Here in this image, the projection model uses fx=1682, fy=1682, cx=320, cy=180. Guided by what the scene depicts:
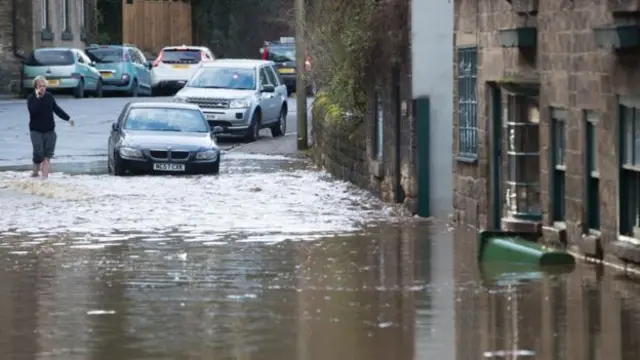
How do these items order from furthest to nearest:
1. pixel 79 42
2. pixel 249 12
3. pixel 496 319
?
pixel 249 12 < pixel 79 42 < pixel 496 319

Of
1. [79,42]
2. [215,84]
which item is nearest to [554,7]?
[215,84]

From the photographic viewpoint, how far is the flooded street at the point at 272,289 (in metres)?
11.6

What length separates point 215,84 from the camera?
3747 centimetres

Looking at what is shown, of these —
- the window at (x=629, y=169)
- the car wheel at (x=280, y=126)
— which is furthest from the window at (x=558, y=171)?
the car wheel at (x=280, y=126)

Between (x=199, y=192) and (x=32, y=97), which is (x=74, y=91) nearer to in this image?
(x=32, y=97)

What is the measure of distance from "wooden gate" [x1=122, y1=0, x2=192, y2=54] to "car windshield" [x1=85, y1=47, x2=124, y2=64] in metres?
16.4

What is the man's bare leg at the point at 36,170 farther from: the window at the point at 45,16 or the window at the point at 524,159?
the window at the point at 45,16

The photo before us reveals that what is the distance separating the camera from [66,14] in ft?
201

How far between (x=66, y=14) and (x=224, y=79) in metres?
25.0

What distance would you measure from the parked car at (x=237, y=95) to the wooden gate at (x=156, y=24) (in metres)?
31.3

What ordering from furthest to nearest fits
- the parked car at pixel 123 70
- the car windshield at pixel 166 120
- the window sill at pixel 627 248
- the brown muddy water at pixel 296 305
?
the parked car at pixel 123 70
the car windshield at pixel 166 120
the window sill at pixel 627 248
the brown muddy water at pixel 296 305

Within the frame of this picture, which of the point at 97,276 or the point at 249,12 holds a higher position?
the point at 249,12

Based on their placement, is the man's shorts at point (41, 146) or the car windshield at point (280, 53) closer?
the man's shorts at point (41, 146)

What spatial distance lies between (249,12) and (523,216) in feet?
187
